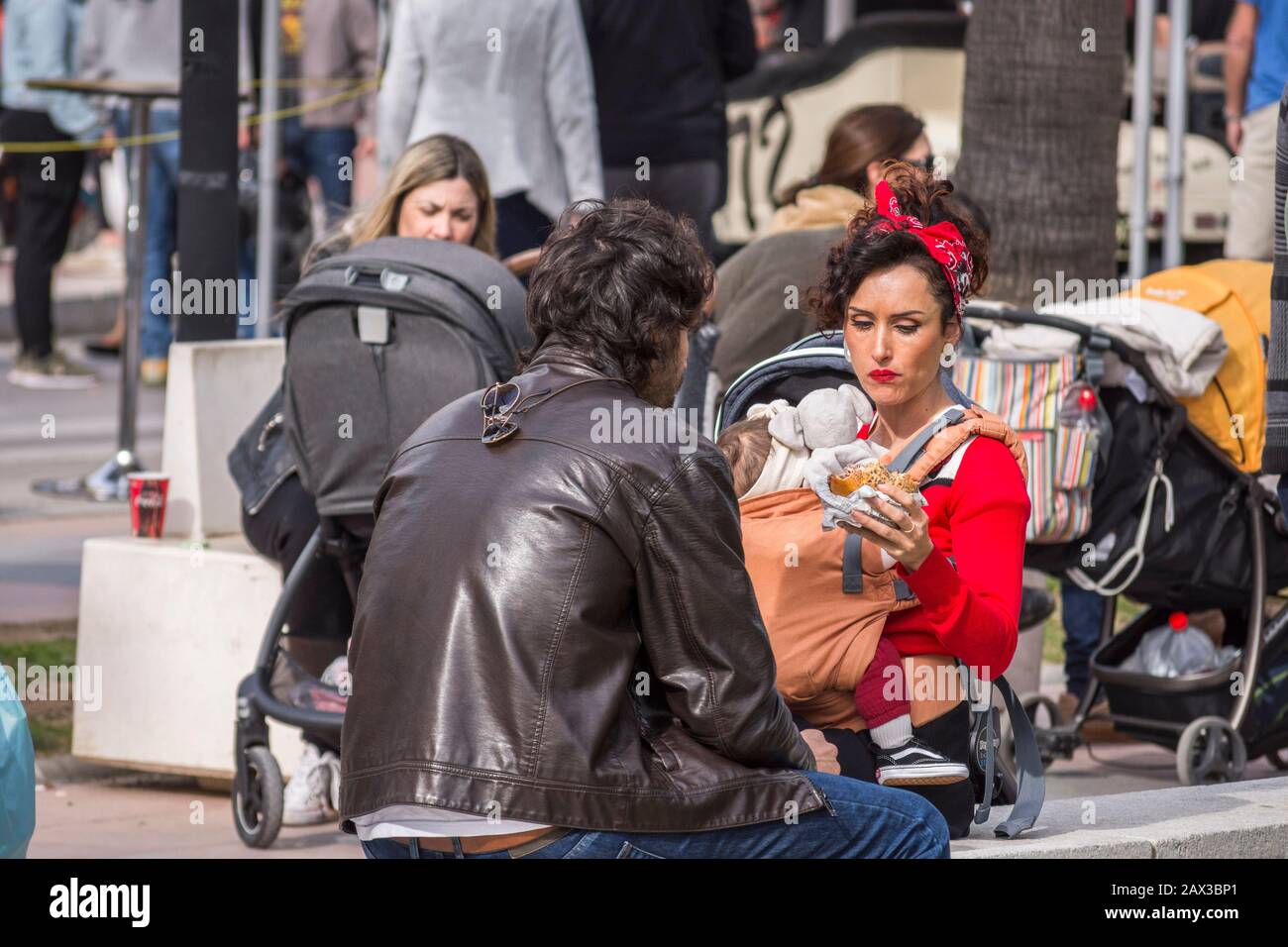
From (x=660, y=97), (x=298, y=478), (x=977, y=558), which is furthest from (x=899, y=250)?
(x=660, y=97)

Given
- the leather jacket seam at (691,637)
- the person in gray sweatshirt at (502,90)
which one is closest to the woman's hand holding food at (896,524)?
the leather jacket seam at (691,637)

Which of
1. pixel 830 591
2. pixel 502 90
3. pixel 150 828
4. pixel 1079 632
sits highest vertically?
pixel 502 90

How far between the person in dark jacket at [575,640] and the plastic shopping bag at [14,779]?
47cm

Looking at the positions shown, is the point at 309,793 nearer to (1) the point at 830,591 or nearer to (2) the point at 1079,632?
(1) the point at 830,591

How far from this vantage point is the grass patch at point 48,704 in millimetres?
6555

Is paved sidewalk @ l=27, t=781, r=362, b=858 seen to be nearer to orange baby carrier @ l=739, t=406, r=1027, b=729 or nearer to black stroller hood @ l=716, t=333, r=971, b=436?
black stroller hood @ l=716, t=333, r=971, b=436

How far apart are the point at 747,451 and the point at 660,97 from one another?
4.20 metres

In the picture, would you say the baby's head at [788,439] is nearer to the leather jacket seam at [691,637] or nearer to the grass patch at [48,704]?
the leather jacket seam at [691,637]

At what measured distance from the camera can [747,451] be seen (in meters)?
4.12

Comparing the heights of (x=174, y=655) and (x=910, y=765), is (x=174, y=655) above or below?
below

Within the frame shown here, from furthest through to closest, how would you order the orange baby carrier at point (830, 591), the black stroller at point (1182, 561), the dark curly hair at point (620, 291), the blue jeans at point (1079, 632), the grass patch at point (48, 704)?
the blue jeans at point (1079, 632)
the grass patch at point (48, 704)
the black stroller at point (1182, 561)
the orange baby carrier at point (830, 591)
the dark curly hair at point (620, 291)

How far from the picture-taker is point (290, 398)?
547 centimetres

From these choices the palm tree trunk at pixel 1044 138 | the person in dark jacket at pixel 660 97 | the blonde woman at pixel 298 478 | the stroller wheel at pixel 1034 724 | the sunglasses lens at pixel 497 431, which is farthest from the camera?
the person in dark jacket at pixel 660 97
